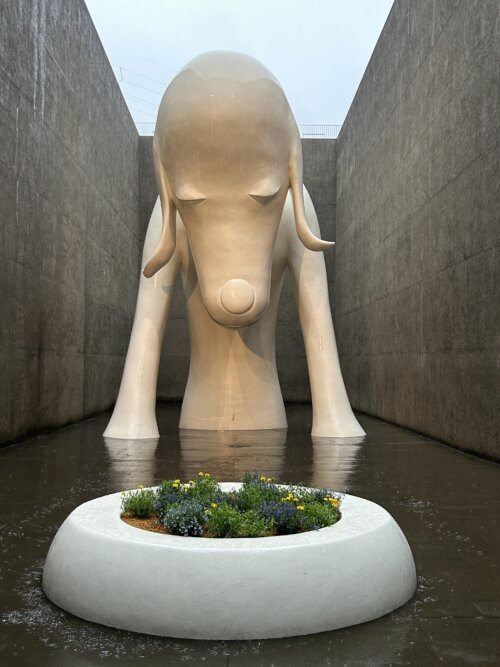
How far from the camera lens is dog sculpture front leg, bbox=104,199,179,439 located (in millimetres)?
7792

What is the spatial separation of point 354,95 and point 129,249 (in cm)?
531

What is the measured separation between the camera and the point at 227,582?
2.27 m

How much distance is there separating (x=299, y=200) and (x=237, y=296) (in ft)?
4.30

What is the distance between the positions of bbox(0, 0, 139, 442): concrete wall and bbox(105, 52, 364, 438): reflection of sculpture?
124 cm

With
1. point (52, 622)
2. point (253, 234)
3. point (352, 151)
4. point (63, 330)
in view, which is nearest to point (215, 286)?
point (253, 234)

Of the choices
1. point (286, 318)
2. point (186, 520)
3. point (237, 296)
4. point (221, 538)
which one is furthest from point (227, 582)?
point (286, 318)

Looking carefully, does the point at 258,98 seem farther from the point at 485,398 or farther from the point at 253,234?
the point at 485,398

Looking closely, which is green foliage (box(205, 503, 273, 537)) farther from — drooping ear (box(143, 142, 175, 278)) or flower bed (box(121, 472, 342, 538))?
drooping ear (box(143, 142, 175, 278))

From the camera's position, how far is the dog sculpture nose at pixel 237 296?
6785 mm

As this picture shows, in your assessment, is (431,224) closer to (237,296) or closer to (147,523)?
(237,296)

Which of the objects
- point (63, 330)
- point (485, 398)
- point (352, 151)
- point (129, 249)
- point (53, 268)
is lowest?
point (485, 398)

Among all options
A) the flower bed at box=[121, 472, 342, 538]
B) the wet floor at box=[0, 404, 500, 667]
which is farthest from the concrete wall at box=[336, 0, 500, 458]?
the flower bed at box=[121, 472, 342, 538]

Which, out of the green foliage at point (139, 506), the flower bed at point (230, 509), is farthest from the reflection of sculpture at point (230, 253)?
the green foliage at point (139, 506)

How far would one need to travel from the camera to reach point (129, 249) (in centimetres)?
1462
